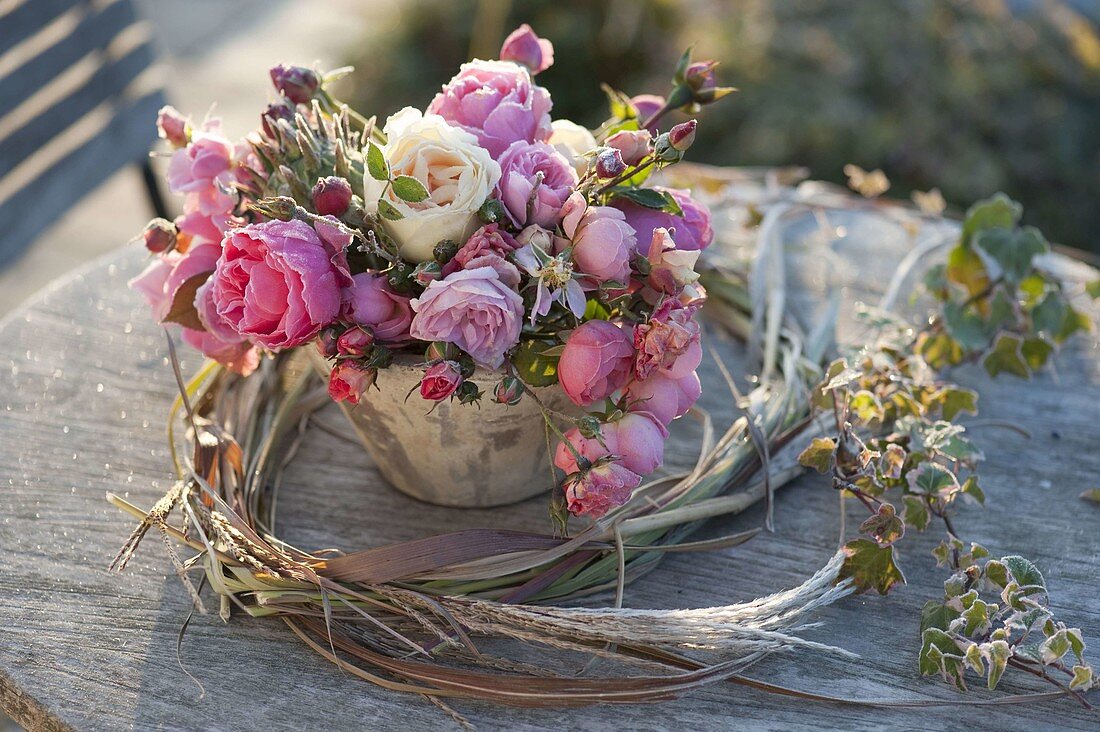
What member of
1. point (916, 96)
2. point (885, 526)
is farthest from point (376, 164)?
point (916, 96)

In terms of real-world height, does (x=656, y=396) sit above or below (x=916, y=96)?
above

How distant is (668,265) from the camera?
731 mm

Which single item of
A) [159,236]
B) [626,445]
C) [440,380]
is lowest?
[626,445]

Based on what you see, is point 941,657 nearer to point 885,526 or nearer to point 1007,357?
point 885,526

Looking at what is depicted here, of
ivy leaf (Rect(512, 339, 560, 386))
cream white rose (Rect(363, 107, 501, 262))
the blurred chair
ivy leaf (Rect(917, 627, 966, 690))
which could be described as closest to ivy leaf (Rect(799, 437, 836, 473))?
ivy leaf (Rect(917, 627, 966, 690))

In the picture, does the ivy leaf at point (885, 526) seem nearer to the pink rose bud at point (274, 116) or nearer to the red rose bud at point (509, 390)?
the red rose bud at point (509, 390)

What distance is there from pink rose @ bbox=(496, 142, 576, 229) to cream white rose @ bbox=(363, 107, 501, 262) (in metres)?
0.02

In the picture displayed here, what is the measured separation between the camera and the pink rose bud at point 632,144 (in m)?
0.75

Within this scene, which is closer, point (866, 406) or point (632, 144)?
point (632, 144)

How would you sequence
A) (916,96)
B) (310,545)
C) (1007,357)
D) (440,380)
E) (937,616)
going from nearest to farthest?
(440,380) < (937,616) < (310,545) < (1007,357) < (916,96)

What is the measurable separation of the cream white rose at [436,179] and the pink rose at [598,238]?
0.22 feet

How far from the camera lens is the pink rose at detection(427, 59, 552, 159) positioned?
76cm

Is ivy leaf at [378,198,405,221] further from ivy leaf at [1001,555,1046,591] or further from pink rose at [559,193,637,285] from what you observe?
ivy leaf at [1001,555,1046,591]

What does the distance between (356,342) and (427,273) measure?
0.08 meters
